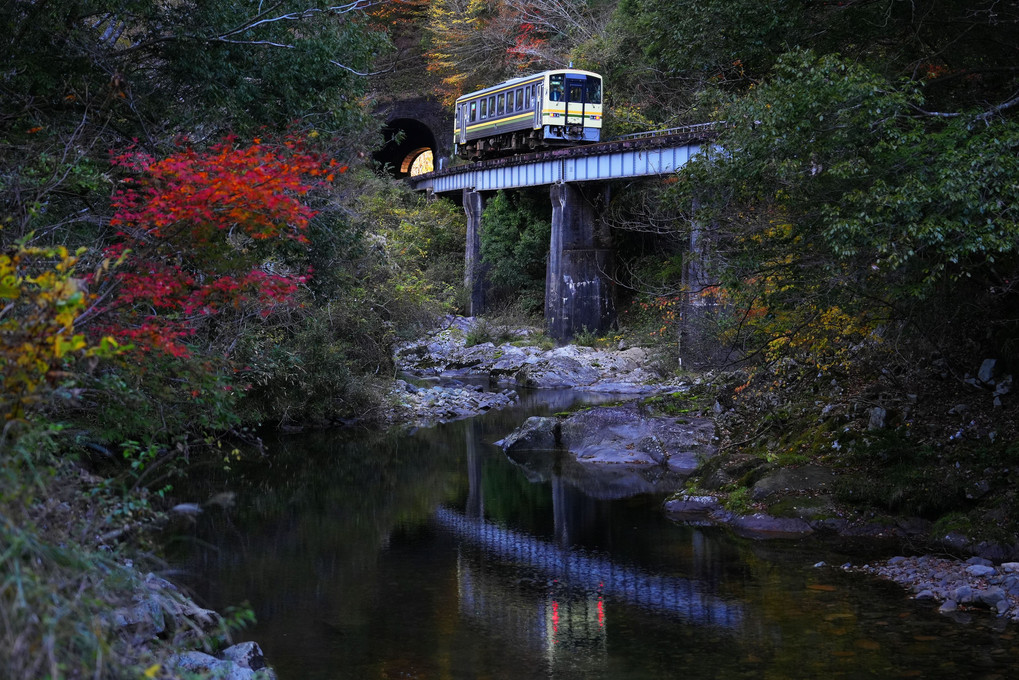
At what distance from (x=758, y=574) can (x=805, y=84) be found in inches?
241

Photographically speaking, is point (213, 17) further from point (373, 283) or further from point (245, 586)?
point (373, 283)

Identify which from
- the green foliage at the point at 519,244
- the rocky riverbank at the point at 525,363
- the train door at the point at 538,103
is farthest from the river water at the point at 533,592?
the green foliage at the point at 519,244

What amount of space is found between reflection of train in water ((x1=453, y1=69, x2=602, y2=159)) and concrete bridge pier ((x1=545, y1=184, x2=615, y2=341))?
8.63 ft

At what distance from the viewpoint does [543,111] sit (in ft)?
117

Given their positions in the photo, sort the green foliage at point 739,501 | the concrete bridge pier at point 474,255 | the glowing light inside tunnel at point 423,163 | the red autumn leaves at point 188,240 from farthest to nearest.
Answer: the glowing light inside tunnel at point 423,163
the concrete bridge pier at point 474,255
the green foliage at point 739,501
the red autumn leaves at point 188,240

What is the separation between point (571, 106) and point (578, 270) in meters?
6.20

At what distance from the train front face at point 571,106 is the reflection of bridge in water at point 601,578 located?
921 inches

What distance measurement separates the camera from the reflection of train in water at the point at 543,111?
35250 mm

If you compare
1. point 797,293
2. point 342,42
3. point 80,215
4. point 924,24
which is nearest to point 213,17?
point 342,42

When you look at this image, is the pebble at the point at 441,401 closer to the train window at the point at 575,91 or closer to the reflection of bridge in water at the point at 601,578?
the reflection of bridge in water at the point at 601,578

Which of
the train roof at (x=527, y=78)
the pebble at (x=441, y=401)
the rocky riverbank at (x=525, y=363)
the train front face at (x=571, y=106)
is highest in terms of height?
the train roof at (x=527, y=78)

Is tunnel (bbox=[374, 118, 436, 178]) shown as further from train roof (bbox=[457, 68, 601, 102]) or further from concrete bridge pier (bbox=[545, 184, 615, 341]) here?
concrete bridge pier (bbox=[545, 184, 615, 341])

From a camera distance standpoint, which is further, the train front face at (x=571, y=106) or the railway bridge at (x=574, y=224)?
the train front face at (x=571, y=106)

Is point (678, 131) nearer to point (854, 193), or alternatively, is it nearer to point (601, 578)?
point (854, 193)
